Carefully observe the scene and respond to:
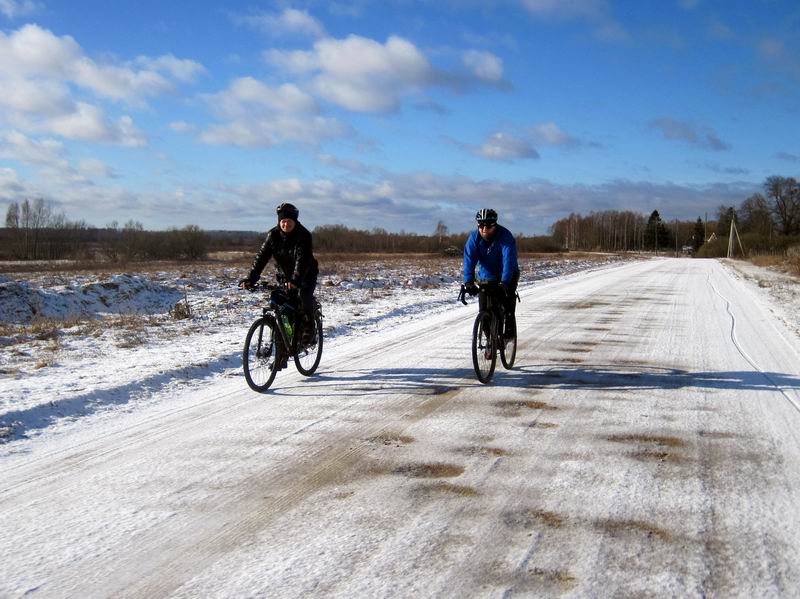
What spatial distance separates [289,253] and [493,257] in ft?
7.96

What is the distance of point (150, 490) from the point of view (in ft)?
12.9

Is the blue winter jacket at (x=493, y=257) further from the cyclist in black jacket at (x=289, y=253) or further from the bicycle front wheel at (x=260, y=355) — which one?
the bicycle front wheel at (x=260, y=355)

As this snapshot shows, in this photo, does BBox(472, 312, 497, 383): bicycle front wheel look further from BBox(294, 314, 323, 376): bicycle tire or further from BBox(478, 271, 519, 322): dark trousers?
BBox(294, 314, 323, 376): bicycle tire

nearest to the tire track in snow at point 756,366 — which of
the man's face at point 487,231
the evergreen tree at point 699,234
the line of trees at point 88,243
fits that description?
the man's face at point 487,231

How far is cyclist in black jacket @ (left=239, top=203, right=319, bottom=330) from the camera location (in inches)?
275

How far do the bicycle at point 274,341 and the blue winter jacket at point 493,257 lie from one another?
2046 mm

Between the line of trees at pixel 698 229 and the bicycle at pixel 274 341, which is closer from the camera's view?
the bicycle at pixel 274 341

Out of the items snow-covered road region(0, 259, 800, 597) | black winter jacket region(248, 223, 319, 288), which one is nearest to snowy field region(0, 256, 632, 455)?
snow-covered road region(0, 259, 800, 597)

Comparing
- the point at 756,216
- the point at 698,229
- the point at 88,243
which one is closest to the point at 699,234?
the point at 698,229

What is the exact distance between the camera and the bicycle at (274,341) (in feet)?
21.9

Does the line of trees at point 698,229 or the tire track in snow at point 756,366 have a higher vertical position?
the line of trees at point 698,229

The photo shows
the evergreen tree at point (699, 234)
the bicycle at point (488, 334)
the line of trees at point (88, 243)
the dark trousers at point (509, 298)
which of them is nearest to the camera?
the bicycle at point (488, 334)

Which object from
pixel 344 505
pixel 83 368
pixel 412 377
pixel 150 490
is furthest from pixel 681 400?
pixel 83 368

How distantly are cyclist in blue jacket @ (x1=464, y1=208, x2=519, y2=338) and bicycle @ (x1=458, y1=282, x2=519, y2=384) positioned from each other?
84 mm
